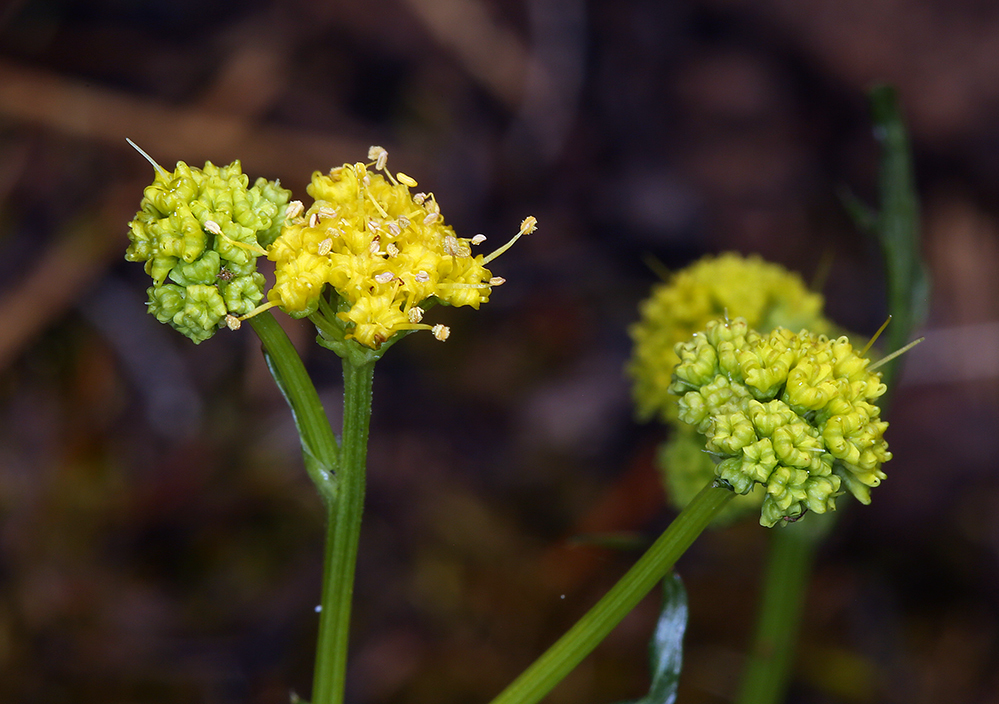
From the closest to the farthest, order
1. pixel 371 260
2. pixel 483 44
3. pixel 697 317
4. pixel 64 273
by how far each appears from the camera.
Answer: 1. pixel 371 260
2. pixel 697 317
3. pixel 64 273
4. pixel 483 44

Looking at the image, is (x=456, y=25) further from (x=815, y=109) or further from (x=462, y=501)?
(x=462, y=501)

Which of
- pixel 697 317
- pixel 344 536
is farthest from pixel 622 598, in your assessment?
pixel 697 317

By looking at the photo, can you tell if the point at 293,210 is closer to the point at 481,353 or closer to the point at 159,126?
the point at 481,353

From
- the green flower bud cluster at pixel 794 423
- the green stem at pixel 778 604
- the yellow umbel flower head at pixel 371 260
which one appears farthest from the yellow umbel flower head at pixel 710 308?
the yellow umbel flower head at pixel 371 260

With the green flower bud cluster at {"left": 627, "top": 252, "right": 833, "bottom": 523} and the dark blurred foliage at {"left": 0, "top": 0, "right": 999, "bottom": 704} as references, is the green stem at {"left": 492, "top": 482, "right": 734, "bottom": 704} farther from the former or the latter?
the dark blurred foliage at {"left": 0, "top": 0, "right": 999, "bottom": 704}

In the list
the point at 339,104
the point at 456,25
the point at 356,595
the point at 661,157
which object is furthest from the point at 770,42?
the point at 356,595

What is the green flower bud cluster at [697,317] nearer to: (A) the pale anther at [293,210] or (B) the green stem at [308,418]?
(B) the green stem at [308,418]
